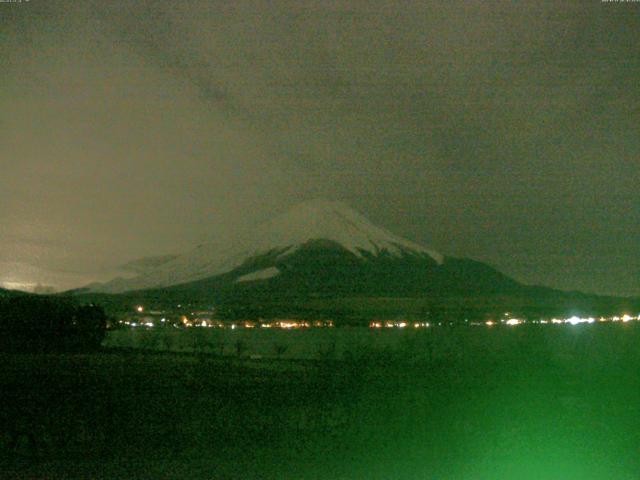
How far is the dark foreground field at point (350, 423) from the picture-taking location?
10344 mm

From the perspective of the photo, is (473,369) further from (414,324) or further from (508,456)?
(414,324)

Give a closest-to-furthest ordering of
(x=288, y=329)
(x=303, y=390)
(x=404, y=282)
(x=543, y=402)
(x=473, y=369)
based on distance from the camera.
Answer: (x=543, y=402)
(x=303, y=390)
(x=473, y=369)
(x=288, y=329)
(x=404, y=282)

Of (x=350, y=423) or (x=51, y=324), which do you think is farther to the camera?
(x=51, y=324)

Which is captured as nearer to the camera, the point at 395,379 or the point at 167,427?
the point at 167,427

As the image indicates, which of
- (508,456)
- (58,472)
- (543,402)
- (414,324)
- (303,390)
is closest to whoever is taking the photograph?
(58,472)

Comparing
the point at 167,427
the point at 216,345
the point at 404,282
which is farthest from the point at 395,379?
the point at 404,282

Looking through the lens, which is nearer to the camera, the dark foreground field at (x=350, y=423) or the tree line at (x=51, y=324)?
the dark foreground field at (x=350, y=423)

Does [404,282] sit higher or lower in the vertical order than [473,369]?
higher

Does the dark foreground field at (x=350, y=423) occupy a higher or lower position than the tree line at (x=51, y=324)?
lower

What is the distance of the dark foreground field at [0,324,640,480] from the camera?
33.9 feet

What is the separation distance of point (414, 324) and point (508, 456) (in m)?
36.7

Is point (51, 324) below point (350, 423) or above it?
above

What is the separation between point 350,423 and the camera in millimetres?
13258

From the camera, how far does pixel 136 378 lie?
2227cm
